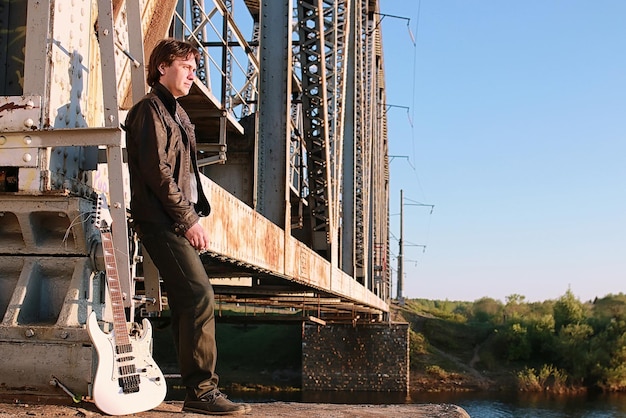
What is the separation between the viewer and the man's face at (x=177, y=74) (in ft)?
13.1

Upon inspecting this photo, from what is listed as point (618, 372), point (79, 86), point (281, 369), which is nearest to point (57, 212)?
point (79, 86)

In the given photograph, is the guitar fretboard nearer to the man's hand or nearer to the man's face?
the man's hand

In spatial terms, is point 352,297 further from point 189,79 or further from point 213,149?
point 189,79

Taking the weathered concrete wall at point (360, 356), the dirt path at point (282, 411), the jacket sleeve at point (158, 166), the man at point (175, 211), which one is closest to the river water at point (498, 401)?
the weathered concrete wall at point (360, 356)

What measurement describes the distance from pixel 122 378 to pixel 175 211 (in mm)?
792

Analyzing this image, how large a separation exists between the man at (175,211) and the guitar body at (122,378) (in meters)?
Answer: 0.18

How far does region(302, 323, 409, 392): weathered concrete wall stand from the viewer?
3897 centimetres

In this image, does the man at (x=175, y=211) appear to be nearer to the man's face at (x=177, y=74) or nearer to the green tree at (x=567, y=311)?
the man's face at (x=177, y=74)

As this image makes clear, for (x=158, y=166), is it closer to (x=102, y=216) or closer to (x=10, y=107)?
(x=102, y=216)

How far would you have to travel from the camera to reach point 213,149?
29.4 ft

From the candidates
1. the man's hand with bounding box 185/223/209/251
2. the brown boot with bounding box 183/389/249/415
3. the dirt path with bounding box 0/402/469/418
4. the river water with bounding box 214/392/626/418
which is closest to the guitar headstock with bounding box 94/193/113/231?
the man's hand with bounding box 185/223/209/251

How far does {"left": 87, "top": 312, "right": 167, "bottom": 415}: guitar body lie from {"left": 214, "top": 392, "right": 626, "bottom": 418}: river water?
102 ft

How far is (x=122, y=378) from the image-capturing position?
145 inches

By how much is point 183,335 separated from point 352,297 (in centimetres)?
1329
